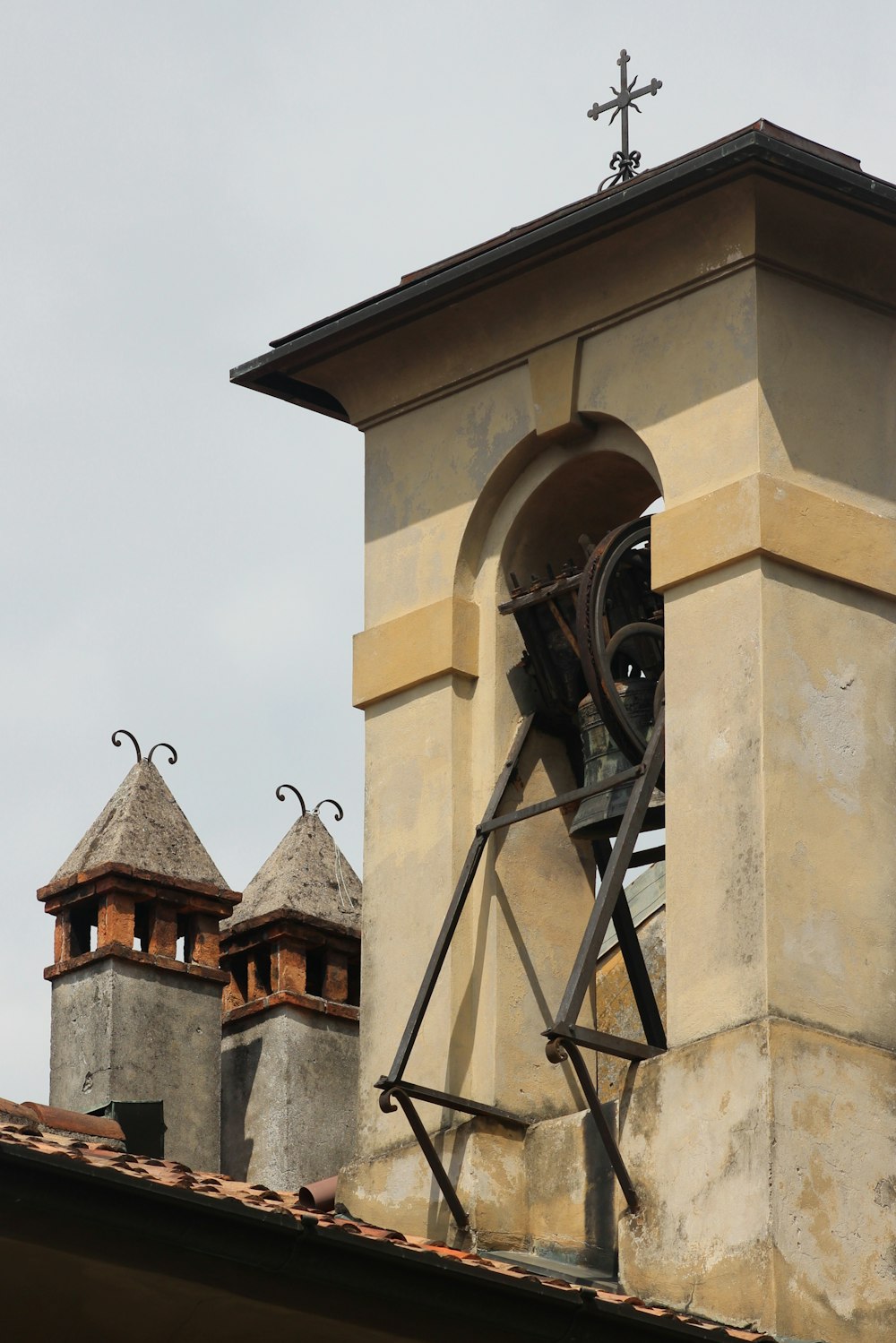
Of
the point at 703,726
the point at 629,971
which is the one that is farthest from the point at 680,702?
the point at 629,971

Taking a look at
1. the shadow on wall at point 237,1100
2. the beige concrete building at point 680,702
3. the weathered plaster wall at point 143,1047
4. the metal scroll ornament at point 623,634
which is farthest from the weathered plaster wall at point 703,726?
the shadow on wall at point 237,1100

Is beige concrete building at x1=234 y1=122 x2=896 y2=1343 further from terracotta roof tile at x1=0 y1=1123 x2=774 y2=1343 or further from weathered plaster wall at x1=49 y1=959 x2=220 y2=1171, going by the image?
weathered plaster wall at x1=49 y1=959 x2=220 y2=1171

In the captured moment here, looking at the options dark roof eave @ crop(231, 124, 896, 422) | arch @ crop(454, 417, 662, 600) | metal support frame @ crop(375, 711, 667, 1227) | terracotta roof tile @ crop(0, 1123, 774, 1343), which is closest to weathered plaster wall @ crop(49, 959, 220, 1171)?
metal support frame @ crop(375, 711, 667, 1227)

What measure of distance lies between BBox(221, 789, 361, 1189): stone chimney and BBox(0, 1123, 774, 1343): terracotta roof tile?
140 inches

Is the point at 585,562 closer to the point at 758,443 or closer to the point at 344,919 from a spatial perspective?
the point at 758,443

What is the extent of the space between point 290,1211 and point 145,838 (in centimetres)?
520

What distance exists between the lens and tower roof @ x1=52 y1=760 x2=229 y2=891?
46.1ft

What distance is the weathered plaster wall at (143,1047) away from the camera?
13578 mm

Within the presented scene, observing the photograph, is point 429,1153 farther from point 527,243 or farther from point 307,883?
point 527,243

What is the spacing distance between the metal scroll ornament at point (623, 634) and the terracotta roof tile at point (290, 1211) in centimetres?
240

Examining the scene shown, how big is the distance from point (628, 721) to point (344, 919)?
2.79 m

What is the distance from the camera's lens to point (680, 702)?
38.5ft

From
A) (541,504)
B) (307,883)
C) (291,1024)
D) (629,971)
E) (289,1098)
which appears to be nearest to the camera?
(629,971)

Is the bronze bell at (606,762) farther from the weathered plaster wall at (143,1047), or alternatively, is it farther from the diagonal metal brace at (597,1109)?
the weathered plaster wall at (143,1047)
